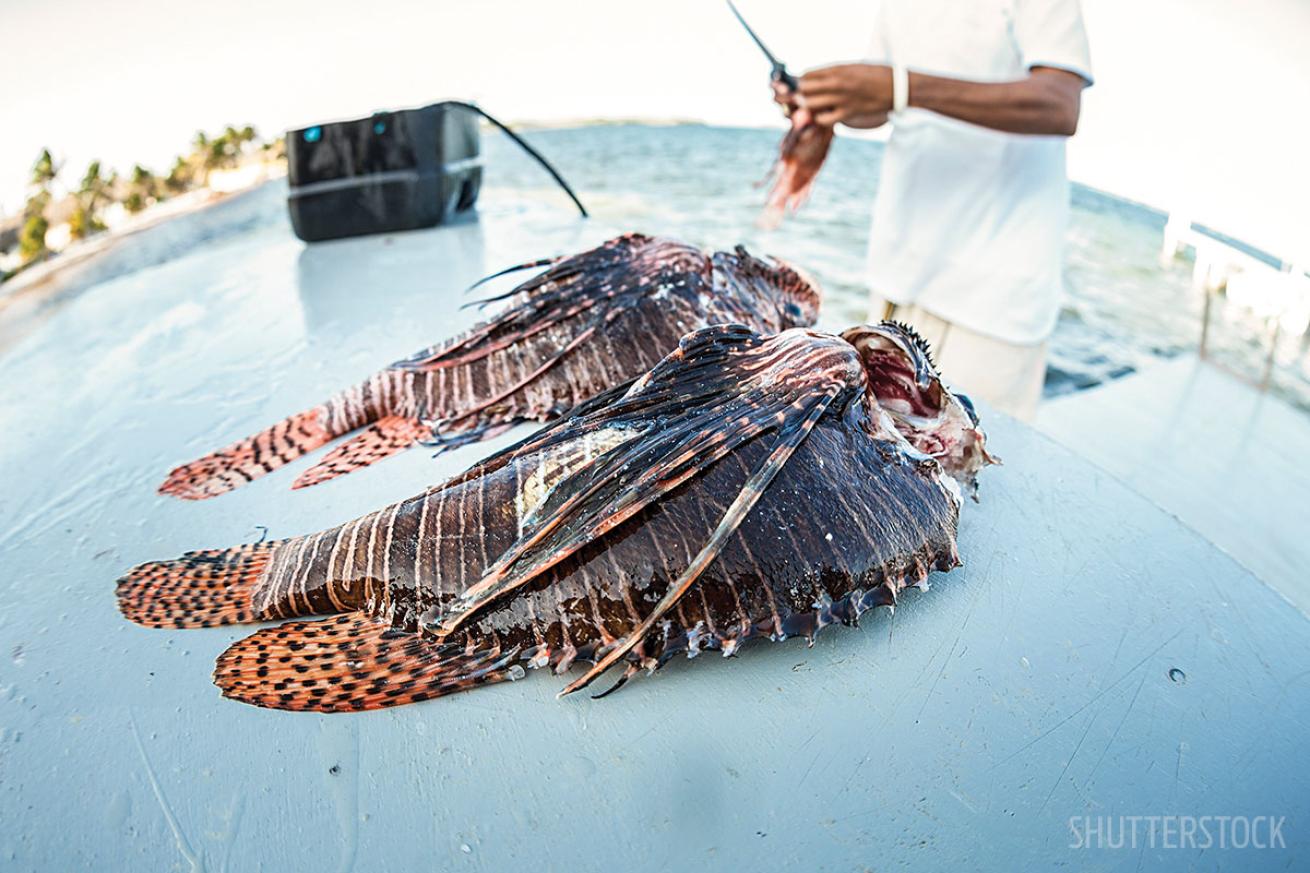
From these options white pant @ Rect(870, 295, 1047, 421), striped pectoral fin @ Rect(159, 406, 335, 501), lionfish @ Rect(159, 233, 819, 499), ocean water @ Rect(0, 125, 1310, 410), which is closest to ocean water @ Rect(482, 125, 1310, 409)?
ocean water @ Rect(0, 125, 1310, 410)

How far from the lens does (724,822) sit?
141cm

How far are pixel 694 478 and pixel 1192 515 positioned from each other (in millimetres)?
4745

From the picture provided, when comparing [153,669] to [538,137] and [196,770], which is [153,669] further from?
[538,137]

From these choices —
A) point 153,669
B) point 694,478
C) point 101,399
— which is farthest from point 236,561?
point 101,399

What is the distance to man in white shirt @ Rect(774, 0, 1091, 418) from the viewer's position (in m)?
2.90

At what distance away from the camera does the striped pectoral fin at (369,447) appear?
254 centimetres

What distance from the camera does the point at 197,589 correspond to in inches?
76.4

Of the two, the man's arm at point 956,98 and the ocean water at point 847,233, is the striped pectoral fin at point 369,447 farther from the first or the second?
the ocean water at point 847,233

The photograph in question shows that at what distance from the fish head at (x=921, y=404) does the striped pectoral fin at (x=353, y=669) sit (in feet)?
4.10

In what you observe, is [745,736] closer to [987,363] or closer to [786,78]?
[786,78]

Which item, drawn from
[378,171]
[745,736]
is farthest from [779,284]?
[378,171]

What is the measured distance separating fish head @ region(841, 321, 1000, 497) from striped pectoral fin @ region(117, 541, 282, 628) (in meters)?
1.67

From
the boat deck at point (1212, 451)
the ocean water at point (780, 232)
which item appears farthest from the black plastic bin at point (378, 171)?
the boat deck at point (1212, 451)

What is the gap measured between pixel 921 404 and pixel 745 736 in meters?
1.13
